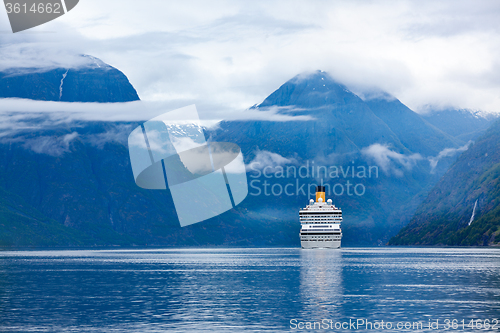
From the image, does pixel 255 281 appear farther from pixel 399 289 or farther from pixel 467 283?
pixel 467 283

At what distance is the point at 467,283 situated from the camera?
110 m

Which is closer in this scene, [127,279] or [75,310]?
[75,310]

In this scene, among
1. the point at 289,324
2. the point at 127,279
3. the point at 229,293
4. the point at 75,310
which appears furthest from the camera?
the point at 127,279

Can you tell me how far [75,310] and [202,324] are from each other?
20.0 meters

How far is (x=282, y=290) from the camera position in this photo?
100 meters

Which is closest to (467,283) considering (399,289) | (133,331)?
(399,289)

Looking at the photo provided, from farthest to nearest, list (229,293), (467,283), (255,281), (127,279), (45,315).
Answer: (127,279) → (255,281) → (467,283) → (229,293) → (45,315)

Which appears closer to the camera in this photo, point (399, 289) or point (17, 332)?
point (17, 332)

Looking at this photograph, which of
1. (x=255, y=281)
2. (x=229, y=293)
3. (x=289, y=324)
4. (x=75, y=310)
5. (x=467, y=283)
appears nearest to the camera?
(x=289, y=324)

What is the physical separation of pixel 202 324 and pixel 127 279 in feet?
221

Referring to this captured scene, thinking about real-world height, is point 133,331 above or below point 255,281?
above

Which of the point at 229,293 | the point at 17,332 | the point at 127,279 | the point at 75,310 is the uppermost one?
the point at 17,332

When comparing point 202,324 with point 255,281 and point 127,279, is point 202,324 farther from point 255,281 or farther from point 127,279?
point 127,279

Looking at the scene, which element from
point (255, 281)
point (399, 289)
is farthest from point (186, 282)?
point (399, 289)
